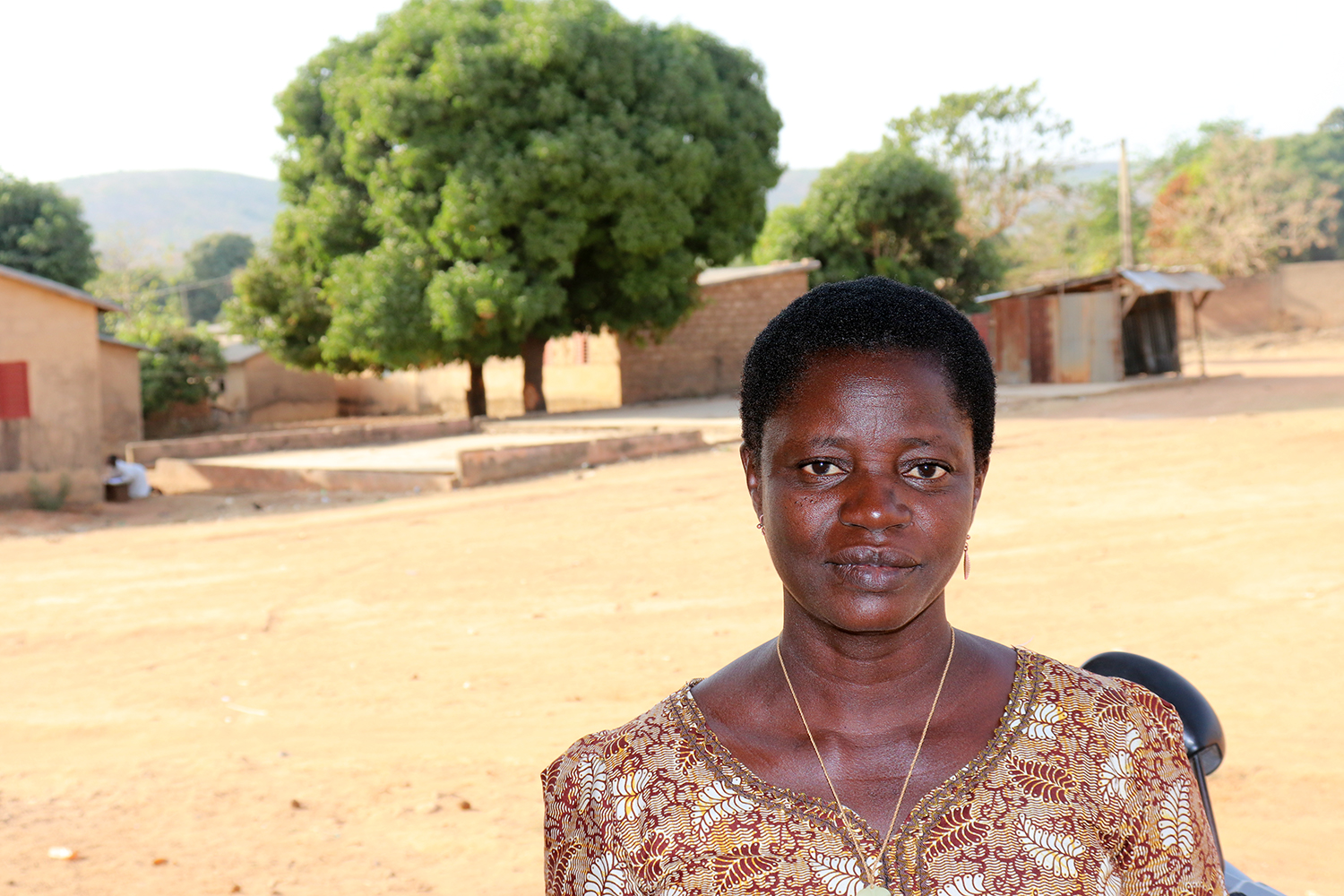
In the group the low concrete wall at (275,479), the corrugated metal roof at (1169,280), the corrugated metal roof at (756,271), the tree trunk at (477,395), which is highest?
the corrugated metal roof at (756,271)

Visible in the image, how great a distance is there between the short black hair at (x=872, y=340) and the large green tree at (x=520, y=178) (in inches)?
768

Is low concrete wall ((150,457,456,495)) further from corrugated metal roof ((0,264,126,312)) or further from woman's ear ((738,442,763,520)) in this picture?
woman's ear ((738,442,763,520))

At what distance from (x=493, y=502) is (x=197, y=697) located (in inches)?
263

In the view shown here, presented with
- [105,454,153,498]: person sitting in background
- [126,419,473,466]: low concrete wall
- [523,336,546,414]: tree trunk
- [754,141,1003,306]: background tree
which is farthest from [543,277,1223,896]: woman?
[754,141,1003,306]: background tree

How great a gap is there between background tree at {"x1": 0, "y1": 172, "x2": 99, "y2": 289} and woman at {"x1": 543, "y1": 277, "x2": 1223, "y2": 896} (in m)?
30.5

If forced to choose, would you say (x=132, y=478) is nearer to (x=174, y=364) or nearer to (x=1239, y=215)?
(x=174, y=364)

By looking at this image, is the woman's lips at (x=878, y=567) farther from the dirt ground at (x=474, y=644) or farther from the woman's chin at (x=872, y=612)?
the dirt ground at (x=474, y=644)

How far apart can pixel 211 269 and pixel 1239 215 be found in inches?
2198

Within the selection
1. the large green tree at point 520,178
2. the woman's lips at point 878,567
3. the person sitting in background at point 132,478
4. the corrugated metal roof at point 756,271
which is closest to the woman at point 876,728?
the woman's lips at point 878,567

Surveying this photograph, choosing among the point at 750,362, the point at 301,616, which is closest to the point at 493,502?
the point at 301,616

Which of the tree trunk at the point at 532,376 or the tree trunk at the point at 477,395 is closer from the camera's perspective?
the tree trunk at the point at 532,376

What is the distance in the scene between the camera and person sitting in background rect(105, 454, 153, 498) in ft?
50.5

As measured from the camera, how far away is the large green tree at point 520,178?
20.8 metres

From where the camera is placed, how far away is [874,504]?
140 cm
